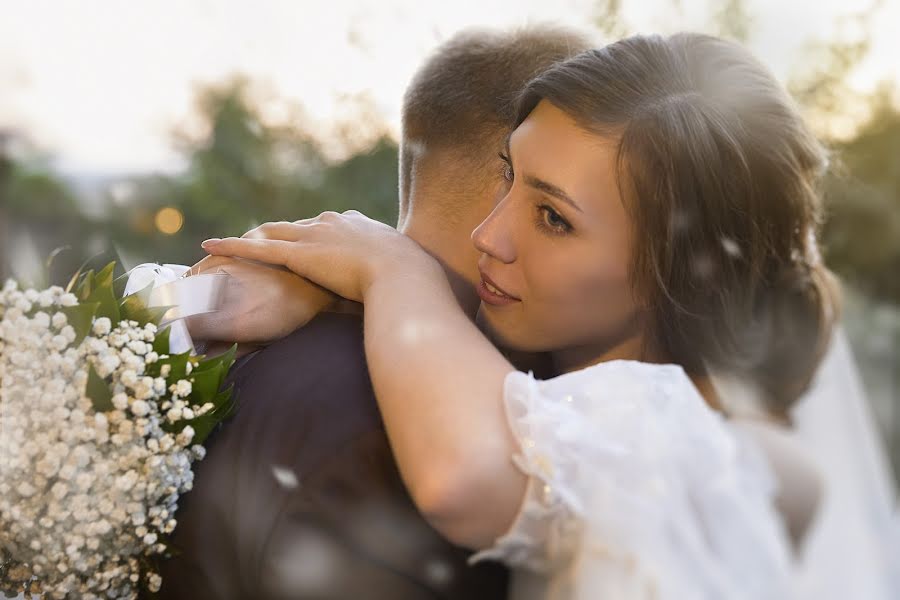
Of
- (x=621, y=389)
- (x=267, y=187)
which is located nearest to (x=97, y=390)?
(x=621, y=389)

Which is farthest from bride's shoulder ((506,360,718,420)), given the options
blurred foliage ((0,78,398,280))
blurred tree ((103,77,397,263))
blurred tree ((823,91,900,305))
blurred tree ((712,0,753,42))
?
blurred tree ((103,77,397,263))

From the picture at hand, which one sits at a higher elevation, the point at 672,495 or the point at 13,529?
the point at 672,495

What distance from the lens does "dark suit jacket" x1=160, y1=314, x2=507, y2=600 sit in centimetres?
149

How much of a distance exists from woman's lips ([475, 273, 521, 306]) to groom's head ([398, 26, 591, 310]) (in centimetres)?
17

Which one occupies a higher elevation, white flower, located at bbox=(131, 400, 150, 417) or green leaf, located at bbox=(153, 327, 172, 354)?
green leaf, located at bbox=(153, 327, 172, 354)

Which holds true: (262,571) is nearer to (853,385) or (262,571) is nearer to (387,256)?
(387,256)

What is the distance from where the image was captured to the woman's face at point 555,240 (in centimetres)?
186

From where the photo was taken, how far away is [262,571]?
1.52 metres

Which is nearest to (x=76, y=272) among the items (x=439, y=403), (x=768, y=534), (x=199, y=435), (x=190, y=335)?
(x=190, y=335)

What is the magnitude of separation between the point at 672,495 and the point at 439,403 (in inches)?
14.6

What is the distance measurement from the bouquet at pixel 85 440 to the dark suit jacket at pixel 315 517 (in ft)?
0.26

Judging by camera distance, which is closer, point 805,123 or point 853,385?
point 805,123

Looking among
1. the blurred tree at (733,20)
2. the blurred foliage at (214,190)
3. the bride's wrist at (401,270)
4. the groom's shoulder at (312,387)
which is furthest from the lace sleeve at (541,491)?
the blurred foliage at (214,190)

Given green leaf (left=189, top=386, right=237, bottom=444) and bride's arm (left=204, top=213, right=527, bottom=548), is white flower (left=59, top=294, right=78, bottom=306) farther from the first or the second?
bride's arm (left=204, top=213, right=527, bottom=548)
